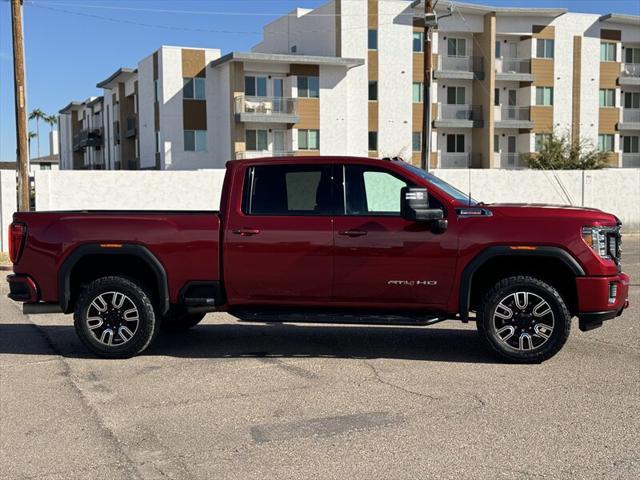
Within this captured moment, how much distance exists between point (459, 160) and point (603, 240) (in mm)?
43107

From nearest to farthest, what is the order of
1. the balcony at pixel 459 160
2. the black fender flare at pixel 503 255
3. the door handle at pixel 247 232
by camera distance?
1. the black fender flare at pixel 503 255
2. the door handle at pixel 247 232
3. the balcony at pixel 459 160

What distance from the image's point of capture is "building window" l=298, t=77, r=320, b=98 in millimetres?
43594

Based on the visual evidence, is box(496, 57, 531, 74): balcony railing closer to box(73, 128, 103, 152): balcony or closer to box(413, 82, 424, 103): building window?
box(413, 82, 424, 103): building window

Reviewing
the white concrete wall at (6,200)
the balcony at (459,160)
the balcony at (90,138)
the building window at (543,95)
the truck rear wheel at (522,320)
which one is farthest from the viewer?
the balcony at (90,138)

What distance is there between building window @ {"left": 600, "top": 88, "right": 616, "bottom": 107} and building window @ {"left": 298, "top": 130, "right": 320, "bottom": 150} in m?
21.4

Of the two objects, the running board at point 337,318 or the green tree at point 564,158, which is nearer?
the running board at point 337,318

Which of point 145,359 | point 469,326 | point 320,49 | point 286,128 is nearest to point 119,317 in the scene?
point 145,359

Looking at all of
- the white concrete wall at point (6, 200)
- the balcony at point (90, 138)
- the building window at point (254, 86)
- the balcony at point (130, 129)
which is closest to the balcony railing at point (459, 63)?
the building window at point (254, 86)

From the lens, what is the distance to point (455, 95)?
48.5 m

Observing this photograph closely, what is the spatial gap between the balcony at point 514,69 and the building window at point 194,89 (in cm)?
1987

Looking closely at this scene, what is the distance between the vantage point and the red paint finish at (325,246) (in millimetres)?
6559

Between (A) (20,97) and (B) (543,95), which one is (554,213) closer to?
(A) (20,97)

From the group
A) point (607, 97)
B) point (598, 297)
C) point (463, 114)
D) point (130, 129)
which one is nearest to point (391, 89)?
point (463, 114)

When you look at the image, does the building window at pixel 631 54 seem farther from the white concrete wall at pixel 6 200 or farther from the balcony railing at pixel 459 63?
the white concrete wall at pixel 6 200
